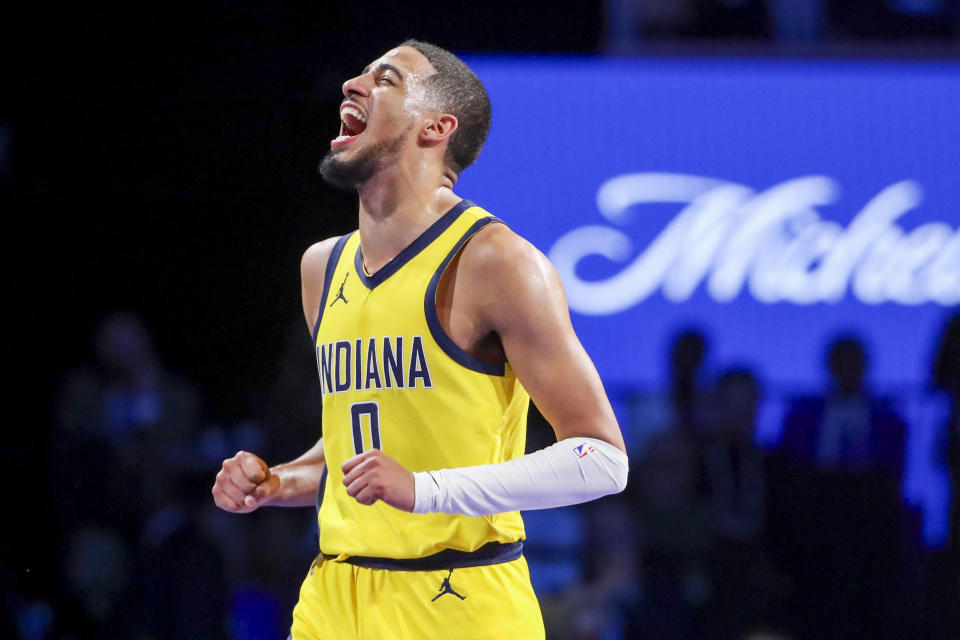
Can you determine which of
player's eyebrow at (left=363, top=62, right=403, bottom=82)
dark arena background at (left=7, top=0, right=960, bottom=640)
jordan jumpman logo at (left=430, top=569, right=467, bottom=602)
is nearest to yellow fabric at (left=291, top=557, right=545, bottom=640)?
jordan jumpman logo at (left=430, top=569, right=467, bottom=602)

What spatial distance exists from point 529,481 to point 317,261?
812 millimetres

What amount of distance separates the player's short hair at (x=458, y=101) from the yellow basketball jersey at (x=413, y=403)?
212mm

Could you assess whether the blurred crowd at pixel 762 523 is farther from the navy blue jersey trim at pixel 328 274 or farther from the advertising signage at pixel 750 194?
the navy blue jersey trim at pixel 328 274

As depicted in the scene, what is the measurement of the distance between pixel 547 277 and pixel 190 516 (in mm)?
2878

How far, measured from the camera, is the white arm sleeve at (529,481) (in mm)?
1727

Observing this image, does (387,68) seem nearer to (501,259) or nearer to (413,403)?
(501,259)

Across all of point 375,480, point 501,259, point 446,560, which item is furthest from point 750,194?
point 375,480

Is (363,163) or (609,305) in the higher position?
(609,305)

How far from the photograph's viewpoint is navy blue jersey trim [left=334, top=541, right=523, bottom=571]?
1.91 meters

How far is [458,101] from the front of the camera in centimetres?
220

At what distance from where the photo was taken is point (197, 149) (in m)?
4.30

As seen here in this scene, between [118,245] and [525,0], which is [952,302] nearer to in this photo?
[525,0]

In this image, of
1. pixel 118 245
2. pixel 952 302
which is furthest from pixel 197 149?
pixel 952 302

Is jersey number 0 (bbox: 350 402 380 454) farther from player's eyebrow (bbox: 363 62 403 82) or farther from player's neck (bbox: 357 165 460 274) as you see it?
player's eyebrow (bbox: 363 62 403 82)
